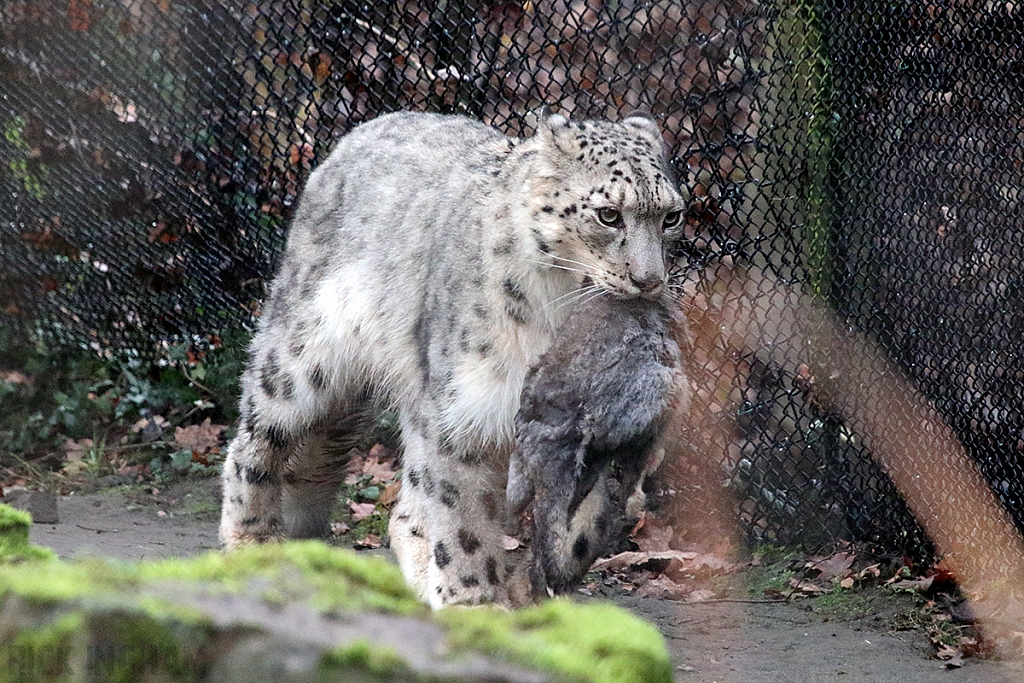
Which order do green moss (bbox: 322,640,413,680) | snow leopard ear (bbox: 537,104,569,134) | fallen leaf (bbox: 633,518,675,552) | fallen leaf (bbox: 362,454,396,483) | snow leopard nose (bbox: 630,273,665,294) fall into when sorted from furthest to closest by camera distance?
fallen leaf (bbox: 362,454,396,483), fallen leaf (bbox: 633,518,675,552), snow leopard ear (bbox: 537,104,569,134), snow leopard nose (bbox: 630,273,665,294), green moss (bbox: 322,640,413,680)

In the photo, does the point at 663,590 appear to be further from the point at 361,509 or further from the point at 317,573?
the point at 317,573

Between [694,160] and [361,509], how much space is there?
8.18ft

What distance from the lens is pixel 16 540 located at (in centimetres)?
235

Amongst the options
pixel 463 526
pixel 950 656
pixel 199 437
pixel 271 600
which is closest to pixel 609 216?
pixel 463 526

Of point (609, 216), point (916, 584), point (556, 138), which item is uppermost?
point (556, 138)

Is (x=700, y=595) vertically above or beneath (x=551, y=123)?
beneath

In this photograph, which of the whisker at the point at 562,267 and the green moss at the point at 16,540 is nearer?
the green moss at the point at 16,540

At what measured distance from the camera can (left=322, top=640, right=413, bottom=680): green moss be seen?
1.44 metres

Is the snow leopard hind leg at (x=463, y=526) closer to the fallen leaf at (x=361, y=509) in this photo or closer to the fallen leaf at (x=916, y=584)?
the fallen leaf at (x=916, y=584)

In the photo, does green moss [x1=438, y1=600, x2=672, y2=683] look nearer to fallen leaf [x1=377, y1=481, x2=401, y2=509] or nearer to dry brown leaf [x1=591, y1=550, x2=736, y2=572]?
dry brown leaf [x1=591, y1=550, x2=736, y2=572]

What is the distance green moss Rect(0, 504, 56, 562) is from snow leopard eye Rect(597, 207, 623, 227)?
81.6 inches

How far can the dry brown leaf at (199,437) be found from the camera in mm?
7043

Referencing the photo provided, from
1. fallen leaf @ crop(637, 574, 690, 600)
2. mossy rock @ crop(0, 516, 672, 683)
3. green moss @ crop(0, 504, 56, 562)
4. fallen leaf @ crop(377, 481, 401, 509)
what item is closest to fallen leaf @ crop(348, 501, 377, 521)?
fallen leaf @ crop(377, 481, 401, 509)

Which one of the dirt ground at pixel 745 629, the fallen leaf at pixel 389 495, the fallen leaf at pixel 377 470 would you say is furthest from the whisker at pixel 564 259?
the fallen leaf at pixel 377 470
